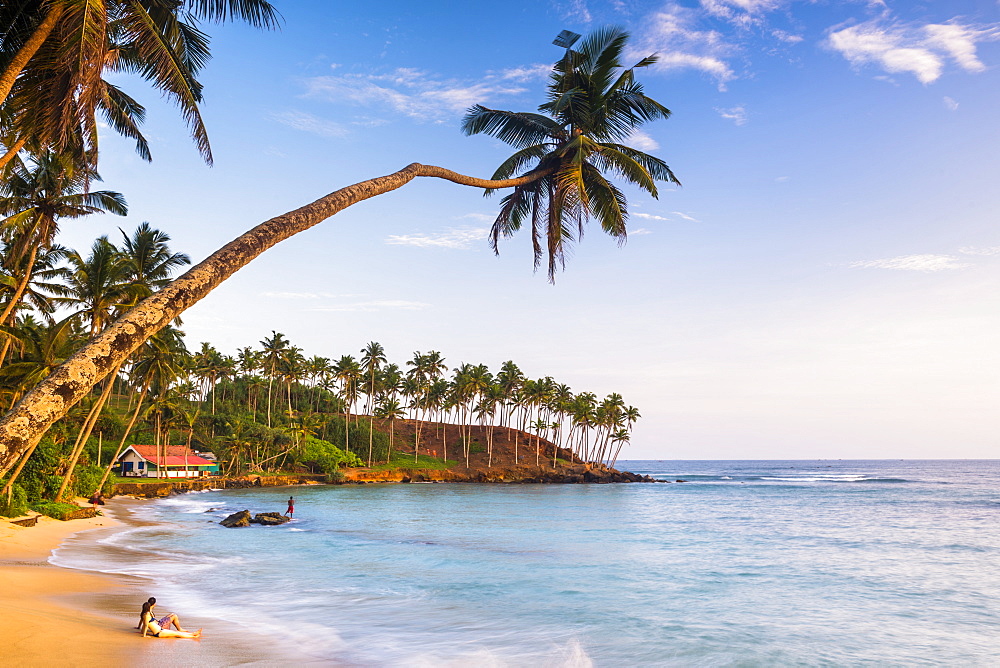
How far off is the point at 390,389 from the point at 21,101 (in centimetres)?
9085

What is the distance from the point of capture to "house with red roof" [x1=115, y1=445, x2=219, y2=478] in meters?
61.4

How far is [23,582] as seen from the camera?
13.5 metres

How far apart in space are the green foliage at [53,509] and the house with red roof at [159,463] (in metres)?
33.8

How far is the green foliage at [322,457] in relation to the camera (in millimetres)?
77812

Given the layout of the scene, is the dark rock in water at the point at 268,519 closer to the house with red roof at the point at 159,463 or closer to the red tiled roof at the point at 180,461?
the house with red roof at the point at 159,463

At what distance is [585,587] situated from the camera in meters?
18.1

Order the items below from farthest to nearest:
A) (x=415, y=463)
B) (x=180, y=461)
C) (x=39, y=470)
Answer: (x=415, y=463) < (x=180, y=461) < (x=39, y=470)

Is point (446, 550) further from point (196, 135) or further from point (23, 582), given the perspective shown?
point (196, 135)

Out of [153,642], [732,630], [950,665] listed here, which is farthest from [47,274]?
[950,665]

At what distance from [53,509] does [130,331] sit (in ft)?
92.7

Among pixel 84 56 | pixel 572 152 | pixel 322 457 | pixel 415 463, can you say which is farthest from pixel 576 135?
pixel 415 463

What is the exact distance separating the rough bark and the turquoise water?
7843mm

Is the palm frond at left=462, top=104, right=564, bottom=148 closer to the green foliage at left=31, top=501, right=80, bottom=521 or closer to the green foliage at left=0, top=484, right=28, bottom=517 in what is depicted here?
the green foliage at left=0, top=484, right=28, bottom=517

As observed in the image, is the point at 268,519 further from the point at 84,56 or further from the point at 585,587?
the point at 84,56
